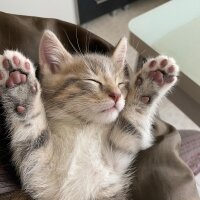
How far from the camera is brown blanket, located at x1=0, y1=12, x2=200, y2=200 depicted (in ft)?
2.55

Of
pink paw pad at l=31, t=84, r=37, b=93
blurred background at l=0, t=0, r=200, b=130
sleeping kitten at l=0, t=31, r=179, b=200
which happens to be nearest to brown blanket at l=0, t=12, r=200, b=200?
sleeping kitten at l=0, t=31, r=179, b=200

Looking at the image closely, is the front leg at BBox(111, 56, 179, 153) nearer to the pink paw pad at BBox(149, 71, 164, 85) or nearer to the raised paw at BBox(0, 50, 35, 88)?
the pink paw pad at BBox(149, 71, 164, 85)

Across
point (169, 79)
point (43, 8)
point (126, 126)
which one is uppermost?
point (169, 79)

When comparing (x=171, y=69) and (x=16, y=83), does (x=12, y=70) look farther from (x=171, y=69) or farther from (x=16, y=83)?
(x=171, y=69)

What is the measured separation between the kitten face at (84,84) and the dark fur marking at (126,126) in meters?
0.05

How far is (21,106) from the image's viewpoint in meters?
0.74

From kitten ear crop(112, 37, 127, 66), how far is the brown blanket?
5 cm

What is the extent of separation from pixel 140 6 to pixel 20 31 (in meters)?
1.24

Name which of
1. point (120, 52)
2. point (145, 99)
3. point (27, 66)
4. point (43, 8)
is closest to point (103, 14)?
point (43, 8)

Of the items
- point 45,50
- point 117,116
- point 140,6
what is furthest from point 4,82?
point 140,6

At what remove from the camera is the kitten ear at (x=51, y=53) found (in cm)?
83

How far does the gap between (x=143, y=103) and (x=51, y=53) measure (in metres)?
0.25

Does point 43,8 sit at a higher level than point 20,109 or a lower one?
lower

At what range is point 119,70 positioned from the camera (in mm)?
915
